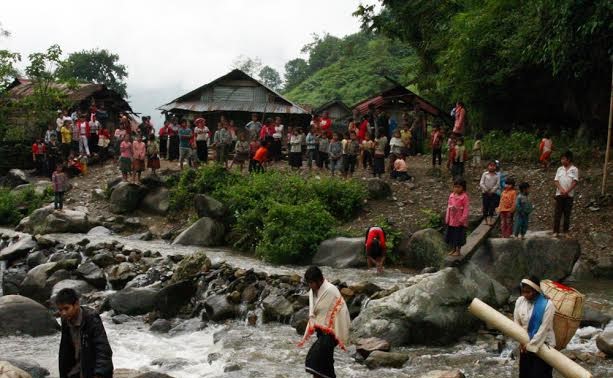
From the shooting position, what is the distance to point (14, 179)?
1058 inches

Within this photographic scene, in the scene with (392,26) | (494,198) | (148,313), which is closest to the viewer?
(148,313)

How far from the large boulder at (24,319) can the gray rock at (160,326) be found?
1.88m

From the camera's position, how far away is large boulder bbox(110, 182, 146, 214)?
23172 mm

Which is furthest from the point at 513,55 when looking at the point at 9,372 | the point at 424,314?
the point at 9,372

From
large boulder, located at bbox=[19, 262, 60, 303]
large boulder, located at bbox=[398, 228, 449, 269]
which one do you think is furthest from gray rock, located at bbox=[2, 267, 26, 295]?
large boulder, located at bbox=[398, 228, 449, 269]

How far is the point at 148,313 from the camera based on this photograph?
13.5 metres

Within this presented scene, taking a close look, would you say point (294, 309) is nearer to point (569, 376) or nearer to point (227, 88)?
point (569, 376)

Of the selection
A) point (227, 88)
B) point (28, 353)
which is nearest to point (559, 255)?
point (28, 353)

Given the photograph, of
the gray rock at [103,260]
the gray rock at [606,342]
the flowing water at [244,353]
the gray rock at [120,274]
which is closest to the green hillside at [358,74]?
the gray rock at [103,260]

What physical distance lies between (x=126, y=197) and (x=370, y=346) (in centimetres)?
1511

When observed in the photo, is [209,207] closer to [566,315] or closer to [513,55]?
[513,55]

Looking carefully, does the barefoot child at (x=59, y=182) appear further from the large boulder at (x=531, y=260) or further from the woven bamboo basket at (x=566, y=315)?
the woven bamboo basket at (x=566, y=315)

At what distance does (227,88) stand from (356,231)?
1901 centimetres

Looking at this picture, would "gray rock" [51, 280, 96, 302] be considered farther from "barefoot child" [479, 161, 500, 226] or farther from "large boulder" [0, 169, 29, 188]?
"large boulder" [0, 169, 29, 188]
